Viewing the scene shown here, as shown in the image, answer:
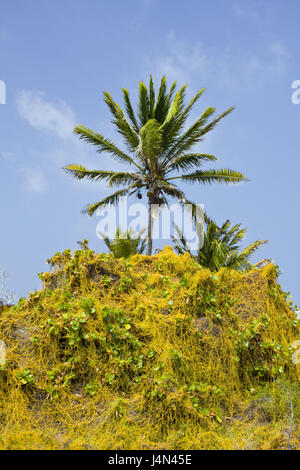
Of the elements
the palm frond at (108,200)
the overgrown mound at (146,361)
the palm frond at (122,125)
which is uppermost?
the palm frond at (122,125)

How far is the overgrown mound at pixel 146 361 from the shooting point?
17.4 feet

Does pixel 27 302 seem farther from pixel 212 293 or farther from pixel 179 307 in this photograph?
pixel 212 293

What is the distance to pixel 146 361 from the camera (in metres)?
5.98

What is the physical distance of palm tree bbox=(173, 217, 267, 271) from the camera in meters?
17.6

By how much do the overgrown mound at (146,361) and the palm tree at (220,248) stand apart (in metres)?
10.0

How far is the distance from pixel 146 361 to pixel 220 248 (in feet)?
39.6

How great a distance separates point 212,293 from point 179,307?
0.61 meters
